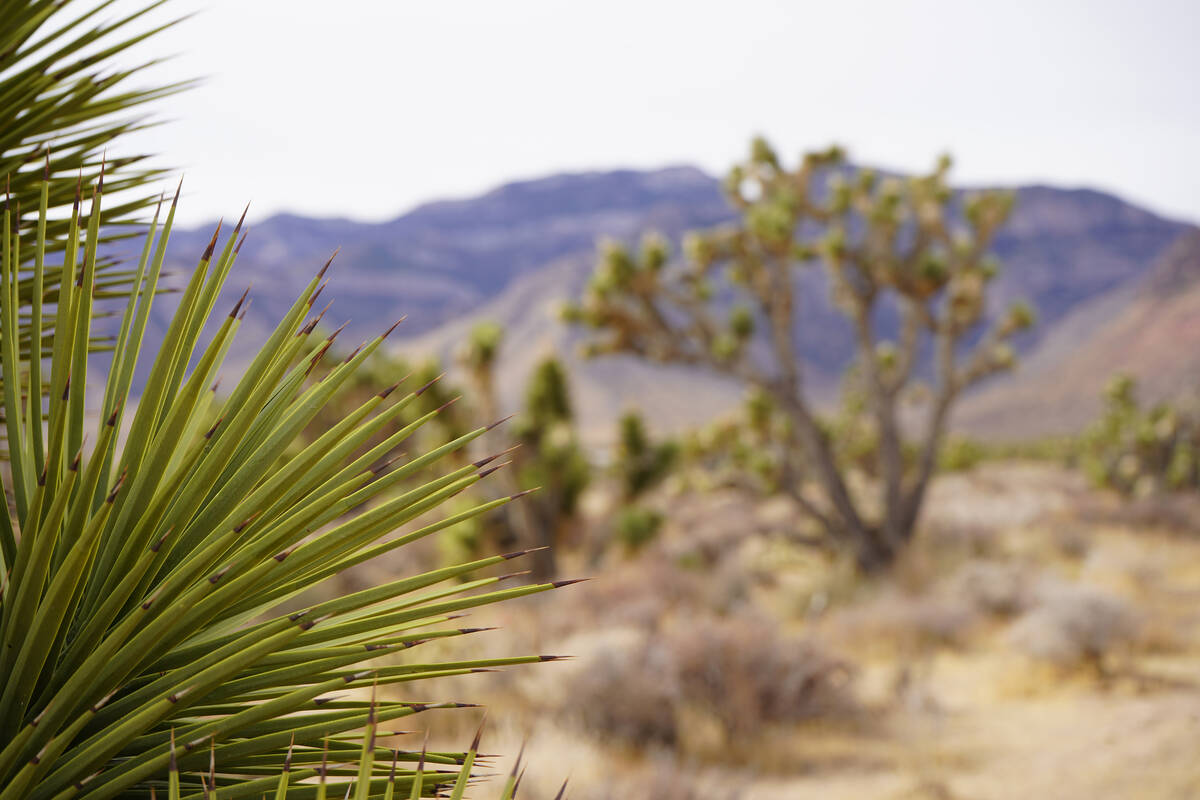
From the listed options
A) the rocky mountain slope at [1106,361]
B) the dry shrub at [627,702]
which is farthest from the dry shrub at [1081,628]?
the rocky mountain slope at [1106,361]

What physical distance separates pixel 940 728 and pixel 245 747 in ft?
20.6

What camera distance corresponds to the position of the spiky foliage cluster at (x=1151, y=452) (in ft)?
53.9

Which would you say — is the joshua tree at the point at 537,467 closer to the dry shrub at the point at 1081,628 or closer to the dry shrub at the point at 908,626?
the dry shrub at the point at 908,626

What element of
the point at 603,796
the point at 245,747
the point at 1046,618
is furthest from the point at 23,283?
the point at 1046,618

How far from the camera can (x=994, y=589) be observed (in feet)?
31.2

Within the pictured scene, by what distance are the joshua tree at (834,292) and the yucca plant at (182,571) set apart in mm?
10223

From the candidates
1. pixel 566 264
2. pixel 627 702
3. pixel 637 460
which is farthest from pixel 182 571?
pixel 566 264

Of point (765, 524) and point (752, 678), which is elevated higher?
point (752, 678)

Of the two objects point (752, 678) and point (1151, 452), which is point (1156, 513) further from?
point (752, 678)

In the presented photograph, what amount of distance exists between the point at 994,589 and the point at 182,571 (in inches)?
401

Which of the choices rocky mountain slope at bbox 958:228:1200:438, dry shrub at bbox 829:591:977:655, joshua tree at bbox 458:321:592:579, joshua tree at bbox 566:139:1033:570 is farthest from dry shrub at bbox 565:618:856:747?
rocky mountain slope at bbox 958:228:1200:438

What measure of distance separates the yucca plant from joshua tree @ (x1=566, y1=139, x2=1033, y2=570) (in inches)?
402

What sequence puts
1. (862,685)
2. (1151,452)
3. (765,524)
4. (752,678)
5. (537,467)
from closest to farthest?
1. (752,678)
2. (862,685)
3. (537,467)
4. (765,524)
5. (1151,452)

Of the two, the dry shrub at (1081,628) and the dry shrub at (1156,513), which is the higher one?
the dry shrub at (1081,628)
